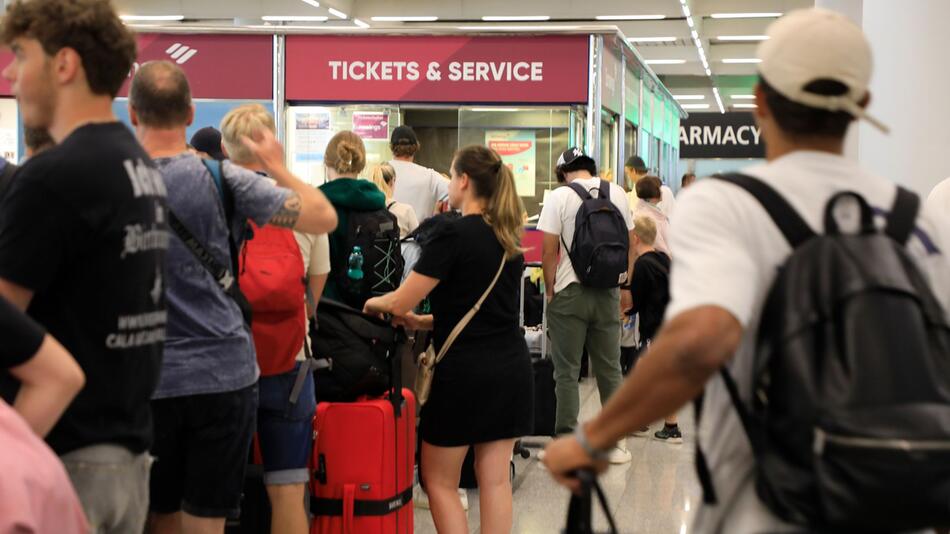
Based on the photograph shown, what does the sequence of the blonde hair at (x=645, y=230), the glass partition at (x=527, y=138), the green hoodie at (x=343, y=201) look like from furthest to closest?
the glass partition at (x=527, y=138)
the blonde hair at (x=645, y=230)
the green hoodie at (x=343, y=201)

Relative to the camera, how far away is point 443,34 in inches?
353

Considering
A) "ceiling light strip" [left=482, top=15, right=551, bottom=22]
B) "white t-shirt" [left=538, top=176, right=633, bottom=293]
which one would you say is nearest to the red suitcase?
"white t-shirt" [left=538, top=176, right=633, bottom=293]

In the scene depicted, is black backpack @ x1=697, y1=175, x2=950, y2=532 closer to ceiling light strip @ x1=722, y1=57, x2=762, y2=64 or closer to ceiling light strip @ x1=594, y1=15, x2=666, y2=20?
ceiling light strip @ x1=594, y1=15, x2=666, y2=20

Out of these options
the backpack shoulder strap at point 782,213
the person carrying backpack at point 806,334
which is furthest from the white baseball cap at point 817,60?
the backpack shoulder strap at point 782,213

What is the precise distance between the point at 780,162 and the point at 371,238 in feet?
9.79

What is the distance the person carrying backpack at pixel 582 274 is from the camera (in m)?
6.57

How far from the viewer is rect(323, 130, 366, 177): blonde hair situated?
4688 millimetres

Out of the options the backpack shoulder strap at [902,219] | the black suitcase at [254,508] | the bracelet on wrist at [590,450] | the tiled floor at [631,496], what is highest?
the backpack shoulder strap at [902,219]

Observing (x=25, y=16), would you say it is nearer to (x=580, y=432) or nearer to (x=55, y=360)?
(x=55, y=360)

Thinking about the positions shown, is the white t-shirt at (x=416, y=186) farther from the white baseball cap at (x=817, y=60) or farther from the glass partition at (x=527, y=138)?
the white baseball cap at (x=817, y=60)

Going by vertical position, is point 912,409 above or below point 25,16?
Result: below

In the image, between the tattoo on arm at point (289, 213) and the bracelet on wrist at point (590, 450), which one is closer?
the bracelet on wrist at point (590, 450)

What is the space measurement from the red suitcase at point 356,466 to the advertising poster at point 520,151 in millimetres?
6758

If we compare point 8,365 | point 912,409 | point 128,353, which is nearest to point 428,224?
point 128,353
